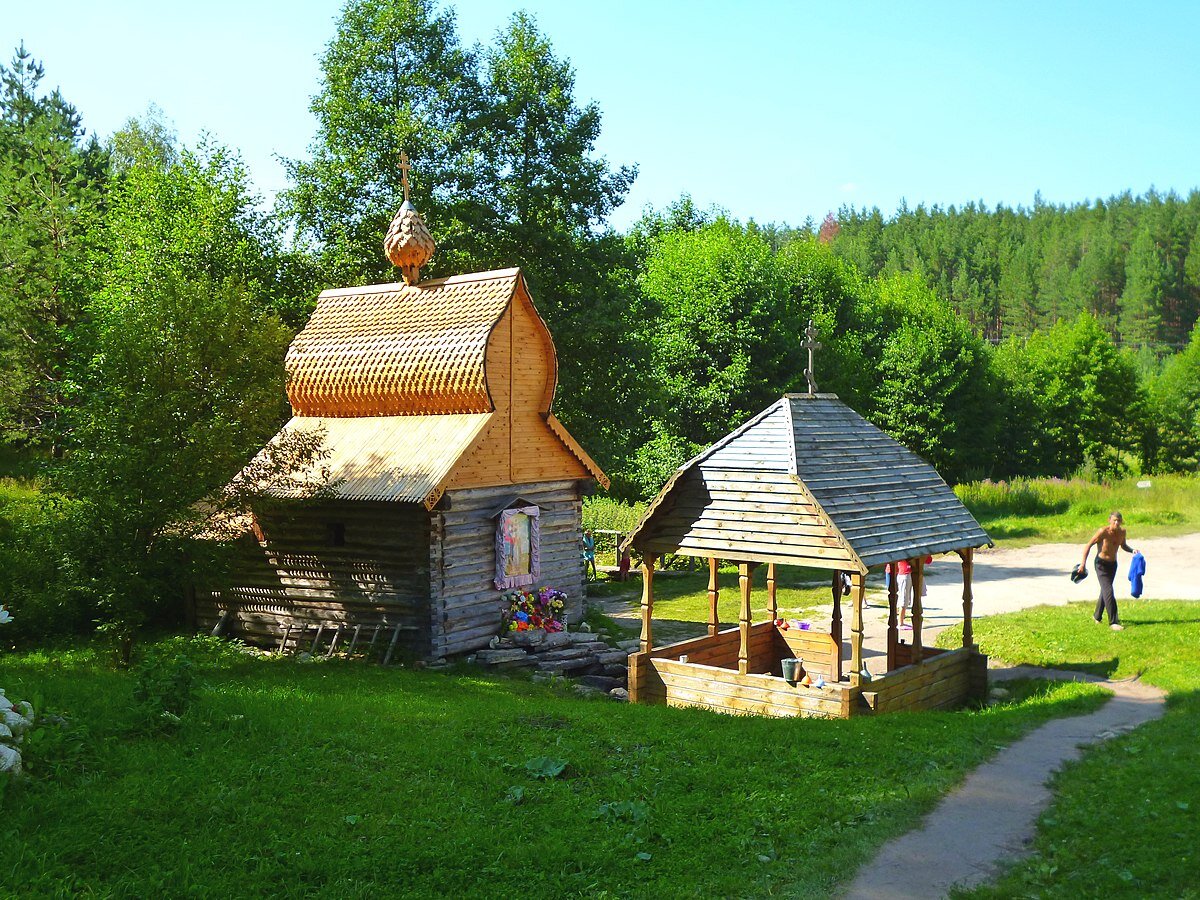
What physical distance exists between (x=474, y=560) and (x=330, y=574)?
2788mm

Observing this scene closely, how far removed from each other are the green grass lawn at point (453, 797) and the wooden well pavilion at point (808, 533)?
1464 millimetres

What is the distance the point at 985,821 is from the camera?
9.69 m

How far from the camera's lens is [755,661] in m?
17.9

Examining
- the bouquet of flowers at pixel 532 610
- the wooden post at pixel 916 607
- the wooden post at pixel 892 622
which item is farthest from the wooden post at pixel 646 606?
the bouquet of flowers at pixel 532 610

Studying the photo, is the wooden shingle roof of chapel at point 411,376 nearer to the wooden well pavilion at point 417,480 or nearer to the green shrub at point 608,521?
the wooden well pavilion at point 417,480

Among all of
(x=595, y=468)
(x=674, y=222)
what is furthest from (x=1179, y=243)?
(x=595, y=468)

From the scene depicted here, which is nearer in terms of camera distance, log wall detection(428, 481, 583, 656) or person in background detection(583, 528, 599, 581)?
log wall detection(428, 481, 583, 656)

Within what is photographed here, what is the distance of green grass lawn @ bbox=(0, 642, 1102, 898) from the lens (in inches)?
310

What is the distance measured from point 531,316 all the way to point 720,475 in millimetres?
7360

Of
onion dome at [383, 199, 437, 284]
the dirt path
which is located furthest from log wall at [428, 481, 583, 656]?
the dirt path

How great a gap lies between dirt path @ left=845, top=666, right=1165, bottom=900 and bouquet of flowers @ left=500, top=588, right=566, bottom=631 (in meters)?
10.00

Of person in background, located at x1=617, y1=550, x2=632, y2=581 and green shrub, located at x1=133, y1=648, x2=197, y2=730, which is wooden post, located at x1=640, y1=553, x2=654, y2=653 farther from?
person in background, located at x1=617, y1=550, x2=632, y2=581

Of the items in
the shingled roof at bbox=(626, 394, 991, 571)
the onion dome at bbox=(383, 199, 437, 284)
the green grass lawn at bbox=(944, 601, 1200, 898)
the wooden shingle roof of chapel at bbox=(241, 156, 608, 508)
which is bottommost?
the green grass lawn at bbox=(944, 601, 1200, 898)

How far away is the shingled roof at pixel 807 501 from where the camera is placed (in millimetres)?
14469
